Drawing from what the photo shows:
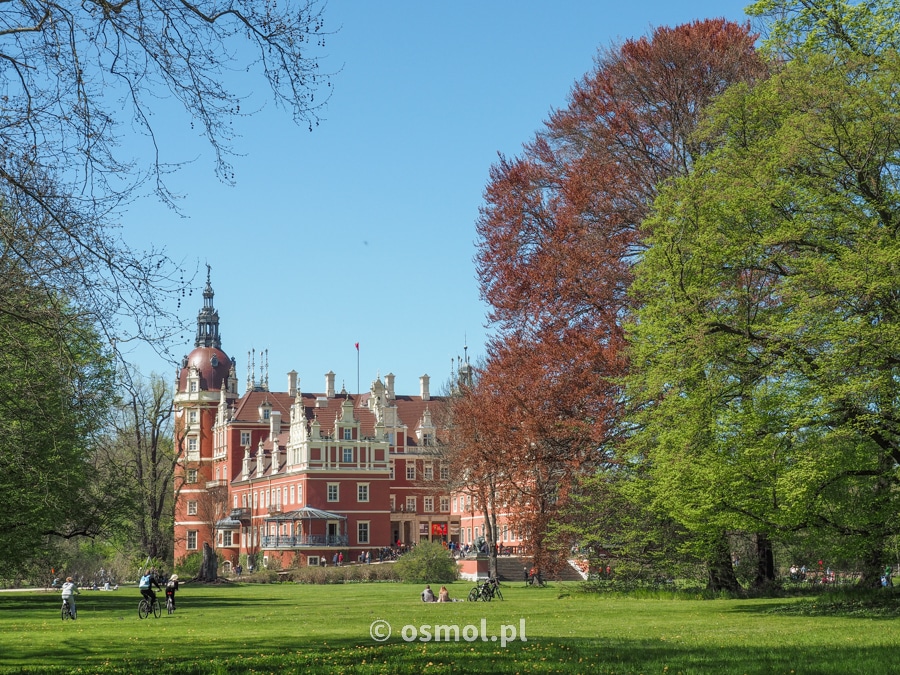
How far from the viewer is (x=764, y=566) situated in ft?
101

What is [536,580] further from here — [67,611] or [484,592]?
[67,611]

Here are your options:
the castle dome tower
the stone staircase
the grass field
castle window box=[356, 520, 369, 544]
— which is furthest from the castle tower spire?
the grass field

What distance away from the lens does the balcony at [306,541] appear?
80.1 metres

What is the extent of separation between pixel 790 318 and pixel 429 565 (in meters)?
34.1

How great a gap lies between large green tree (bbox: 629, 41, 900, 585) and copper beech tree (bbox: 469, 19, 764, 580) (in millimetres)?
6352

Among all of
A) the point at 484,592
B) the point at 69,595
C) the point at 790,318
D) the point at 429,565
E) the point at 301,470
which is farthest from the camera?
the point at 301,470

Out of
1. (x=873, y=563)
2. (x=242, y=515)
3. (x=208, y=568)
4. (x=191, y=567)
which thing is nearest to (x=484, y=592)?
(x=873, y=563)

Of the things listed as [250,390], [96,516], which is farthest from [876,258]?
[250,390]

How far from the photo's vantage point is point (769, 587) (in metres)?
29.7

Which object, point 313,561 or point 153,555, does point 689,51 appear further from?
point 313,561

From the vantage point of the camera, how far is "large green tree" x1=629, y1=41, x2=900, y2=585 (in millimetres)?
21109

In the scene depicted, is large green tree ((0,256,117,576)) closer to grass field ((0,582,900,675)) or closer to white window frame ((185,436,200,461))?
grass field ((0,582,900,675))

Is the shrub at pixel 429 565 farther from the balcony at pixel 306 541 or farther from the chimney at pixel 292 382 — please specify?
the chimney at pixel 292 382

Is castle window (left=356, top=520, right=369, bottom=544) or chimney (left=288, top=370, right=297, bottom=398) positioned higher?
chimney (left=288, top=370, right=297, bottom=398)
